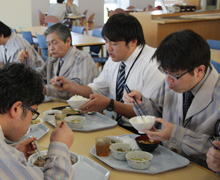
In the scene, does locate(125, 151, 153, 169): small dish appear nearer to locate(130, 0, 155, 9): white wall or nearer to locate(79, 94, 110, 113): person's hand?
locate(79, 94, 110, 113): person's hand

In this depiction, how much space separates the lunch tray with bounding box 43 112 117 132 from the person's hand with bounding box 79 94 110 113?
49mm

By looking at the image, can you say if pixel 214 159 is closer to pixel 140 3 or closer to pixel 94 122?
pixel 94 122

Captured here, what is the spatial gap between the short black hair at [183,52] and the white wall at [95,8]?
12.4 meters

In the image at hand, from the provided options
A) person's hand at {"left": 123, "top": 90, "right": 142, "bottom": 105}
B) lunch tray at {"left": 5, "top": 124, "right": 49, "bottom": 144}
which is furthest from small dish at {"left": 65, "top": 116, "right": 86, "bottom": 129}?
person's hand at {"left": 123, "top": 90, "right": 142, "bottom": 105}

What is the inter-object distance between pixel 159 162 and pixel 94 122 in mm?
644

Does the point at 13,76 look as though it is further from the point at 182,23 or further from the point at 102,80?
the point at 182,23

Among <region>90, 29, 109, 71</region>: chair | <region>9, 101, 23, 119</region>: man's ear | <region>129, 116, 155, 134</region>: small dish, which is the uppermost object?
<region>9, 101, 23, 119</region>: man's ear

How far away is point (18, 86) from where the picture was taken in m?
1.01

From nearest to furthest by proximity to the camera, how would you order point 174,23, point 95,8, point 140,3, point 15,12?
1. point 174,23
2. point 15,12
3. point 95,8
4. point 140,3

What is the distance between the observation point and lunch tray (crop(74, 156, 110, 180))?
4.15 ft

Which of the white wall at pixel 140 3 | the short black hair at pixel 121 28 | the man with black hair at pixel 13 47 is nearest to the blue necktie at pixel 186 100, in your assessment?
the short black hair at pixel 121 28

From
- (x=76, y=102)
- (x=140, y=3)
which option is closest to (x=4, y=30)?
(x=76, y=102)

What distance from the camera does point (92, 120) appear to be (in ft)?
6.43

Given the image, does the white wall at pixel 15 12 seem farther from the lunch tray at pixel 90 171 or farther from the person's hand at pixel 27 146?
the lunch tray at pixel 90 171
